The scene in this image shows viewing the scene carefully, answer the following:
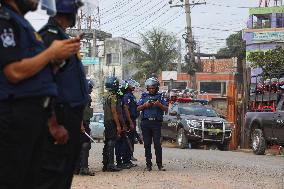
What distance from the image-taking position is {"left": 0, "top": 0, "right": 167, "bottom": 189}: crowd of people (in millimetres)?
3941

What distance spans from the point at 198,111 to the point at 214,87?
33.2 meters

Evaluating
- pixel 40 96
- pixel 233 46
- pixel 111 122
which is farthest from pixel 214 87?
pixel 40 96

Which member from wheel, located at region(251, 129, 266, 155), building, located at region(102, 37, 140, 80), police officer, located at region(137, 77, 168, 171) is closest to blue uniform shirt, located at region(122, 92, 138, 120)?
police officer, located at region(137, 77, 168, 171)

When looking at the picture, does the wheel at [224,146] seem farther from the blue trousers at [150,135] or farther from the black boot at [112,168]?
the black boot at [112,168]

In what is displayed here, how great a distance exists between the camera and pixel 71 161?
4.78 m

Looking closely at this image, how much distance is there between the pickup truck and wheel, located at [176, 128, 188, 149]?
2.46 meters

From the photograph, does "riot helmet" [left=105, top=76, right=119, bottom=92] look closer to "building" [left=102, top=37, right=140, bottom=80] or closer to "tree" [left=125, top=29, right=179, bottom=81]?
"tree" [left=125, top=29, right=179, bottom=81]

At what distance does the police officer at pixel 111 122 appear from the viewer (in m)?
11.8

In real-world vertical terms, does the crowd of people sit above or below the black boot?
above

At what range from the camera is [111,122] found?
1177cm

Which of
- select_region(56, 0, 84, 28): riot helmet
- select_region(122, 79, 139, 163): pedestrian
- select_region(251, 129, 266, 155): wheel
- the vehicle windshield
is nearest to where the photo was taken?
select_region(56, 0, 84, 28): riot helmet

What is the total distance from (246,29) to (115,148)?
1590 inches

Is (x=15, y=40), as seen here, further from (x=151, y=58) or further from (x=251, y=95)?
(x=151, y=58)

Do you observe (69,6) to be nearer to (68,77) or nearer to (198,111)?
(68,77)
